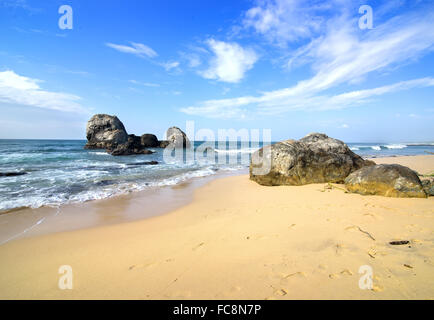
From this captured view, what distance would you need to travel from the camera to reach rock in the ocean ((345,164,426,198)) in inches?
180

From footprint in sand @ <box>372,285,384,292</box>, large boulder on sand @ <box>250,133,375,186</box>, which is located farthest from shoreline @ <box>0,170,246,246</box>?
footprint in sand @ <box>372,285,384,292</box>

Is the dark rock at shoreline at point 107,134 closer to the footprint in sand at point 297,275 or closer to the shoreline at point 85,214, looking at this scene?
the shoreline at point 85,214

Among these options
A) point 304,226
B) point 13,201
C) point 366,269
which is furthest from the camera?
point 13,201

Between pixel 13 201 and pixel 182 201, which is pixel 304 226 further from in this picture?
pixel 13 201

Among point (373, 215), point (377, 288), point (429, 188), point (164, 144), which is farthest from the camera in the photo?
point (164, 144)

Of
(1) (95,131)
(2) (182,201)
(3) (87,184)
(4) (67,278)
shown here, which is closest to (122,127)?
(1) (95,131)

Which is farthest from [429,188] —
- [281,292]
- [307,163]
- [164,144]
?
[164,144]

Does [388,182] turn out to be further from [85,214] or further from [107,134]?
[107,134]

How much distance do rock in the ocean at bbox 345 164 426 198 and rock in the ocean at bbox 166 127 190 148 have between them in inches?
1633

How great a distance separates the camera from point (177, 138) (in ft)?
147

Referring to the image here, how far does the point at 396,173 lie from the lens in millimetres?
4875

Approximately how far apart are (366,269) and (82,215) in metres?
5.36

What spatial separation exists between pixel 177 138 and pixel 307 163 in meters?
39.8
